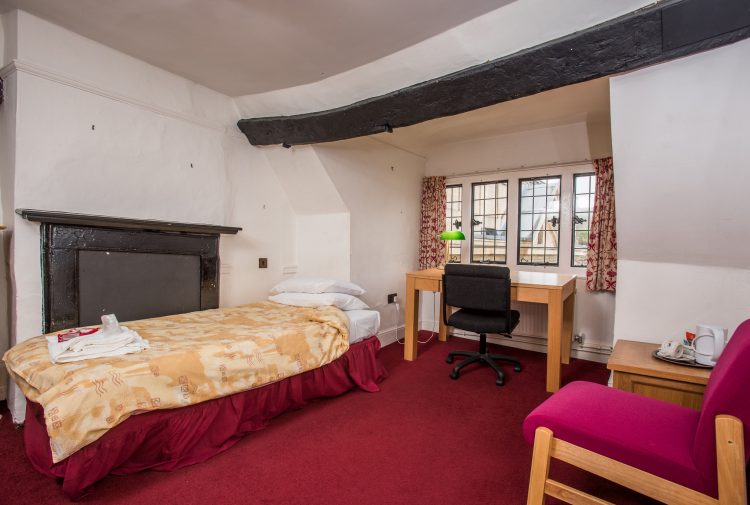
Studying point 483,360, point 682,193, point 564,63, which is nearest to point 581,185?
point 682,193

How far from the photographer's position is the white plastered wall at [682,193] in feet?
5.19

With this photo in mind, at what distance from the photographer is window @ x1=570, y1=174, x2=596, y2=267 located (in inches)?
137

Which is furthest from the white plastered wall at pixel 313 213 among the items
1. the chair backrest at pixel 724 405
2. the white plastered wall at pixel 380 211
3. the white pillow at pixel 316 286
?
the chair backrest at pixel 724 405

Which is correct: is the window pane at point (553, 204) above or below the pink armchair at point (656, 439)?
above

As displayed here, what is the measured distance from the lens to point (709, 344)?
174 cm

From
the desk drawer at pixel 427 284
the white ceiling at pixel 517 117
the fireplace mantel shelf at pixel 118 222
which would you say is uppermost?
the white ceiling at pixel 517 117

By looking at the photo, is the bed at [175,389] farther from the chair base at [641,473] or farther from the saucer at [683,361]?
the saucer at [683,361]

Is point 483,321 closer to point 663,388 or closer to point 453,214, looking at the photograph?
point 663,388

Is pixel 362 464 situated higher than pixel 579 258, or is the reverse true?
pixel 579 258

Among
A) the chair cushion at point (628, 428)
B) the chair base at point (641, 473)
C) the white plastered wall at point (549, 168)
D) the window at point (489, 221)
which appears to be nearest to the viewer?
the chair base at point (641, 473)

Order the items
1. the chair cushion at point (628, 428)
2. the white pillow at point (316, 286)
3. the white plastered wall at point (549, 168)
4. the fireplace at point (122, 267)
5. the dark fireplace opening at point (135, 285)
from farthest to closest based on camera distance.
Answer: the white plastered wall at point (549, 168) → the white pillow at point (316, 286) → the dark fireplace opening at point (135, 285) → the fireplace at point (122, 267) → the chair cushion at point (628, 428)

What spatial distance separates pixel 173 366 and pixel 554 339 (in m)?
2.53

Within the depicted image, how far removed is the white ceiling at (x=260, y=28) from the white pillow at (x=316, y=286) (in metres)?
1.57

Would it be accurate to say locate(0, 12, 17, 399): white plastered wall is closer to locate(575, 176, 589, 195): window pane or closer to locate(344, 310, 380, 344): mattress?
locate(344, 310, 380, 344): mattress
